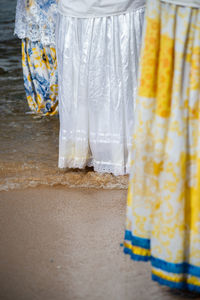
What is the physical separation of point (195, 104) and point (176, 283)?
72cm

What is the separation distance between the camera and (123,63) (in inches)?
129

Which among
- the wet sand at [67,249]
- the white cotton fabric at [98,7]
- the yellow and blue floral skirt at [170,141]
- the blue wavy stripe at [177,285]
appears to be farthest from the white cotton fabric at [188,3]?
the white cotton fabric at [98,7]

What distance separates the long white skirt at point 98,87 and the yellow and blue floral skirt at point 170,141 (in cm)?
131

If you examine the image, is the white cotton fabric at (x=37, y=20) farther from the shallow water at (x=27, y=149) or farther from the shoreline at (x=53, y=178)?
the shoreline at (x=53, y=178)

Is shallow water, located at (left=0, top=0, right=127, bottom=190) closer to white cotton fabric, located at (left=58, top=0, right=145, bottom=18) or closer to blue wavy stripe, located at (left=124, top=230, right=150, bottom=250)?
white cotton fabric, located at (left=58, top=0, right=145, bottom=18)

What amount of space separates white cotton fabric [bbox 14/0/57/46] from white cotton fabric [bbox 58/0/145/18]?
1.11 metres

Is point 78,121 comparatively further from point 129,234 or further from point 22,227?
point 129,234

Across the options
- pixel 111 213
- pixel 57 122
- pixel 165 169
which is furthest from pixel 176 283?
pixel 57 122

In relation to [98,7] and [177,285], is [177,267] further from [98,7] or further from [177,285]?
[98,7]

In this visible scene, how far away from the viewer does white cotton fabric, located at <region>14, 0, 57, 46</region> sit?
14.2ft

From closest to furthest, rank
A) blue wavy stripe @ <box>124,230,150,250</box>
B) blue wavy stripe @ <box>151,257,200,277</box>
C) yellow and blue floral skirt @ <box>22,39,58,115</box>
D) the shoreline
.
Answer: blue wavy stripe @ <box>151,257,200,277</box> → blue wavy stripe @ <box>124,230,150,250</box> → the shoreline → yellow and blue floral skirt @ <box>22,39,58,115</box>

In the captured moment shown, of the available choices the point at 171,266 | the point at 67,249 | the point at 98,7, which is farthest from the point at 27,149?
the point at 171,266

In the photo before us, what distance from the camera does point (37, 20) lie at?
4.38 m

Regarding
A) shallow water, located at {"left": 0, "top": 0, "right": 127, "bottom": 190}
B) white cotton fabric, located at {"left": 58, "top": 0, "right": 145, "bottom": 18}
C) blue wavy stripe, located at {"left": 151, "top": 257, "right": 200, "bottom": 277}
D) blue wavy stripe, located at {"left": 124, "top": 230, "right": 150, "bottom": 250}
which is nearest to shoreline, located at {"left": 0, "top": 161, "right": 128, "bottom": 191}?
→ shallow water, located at {"left": 0, "top": 0, "right": 127, "bottom": 190}
